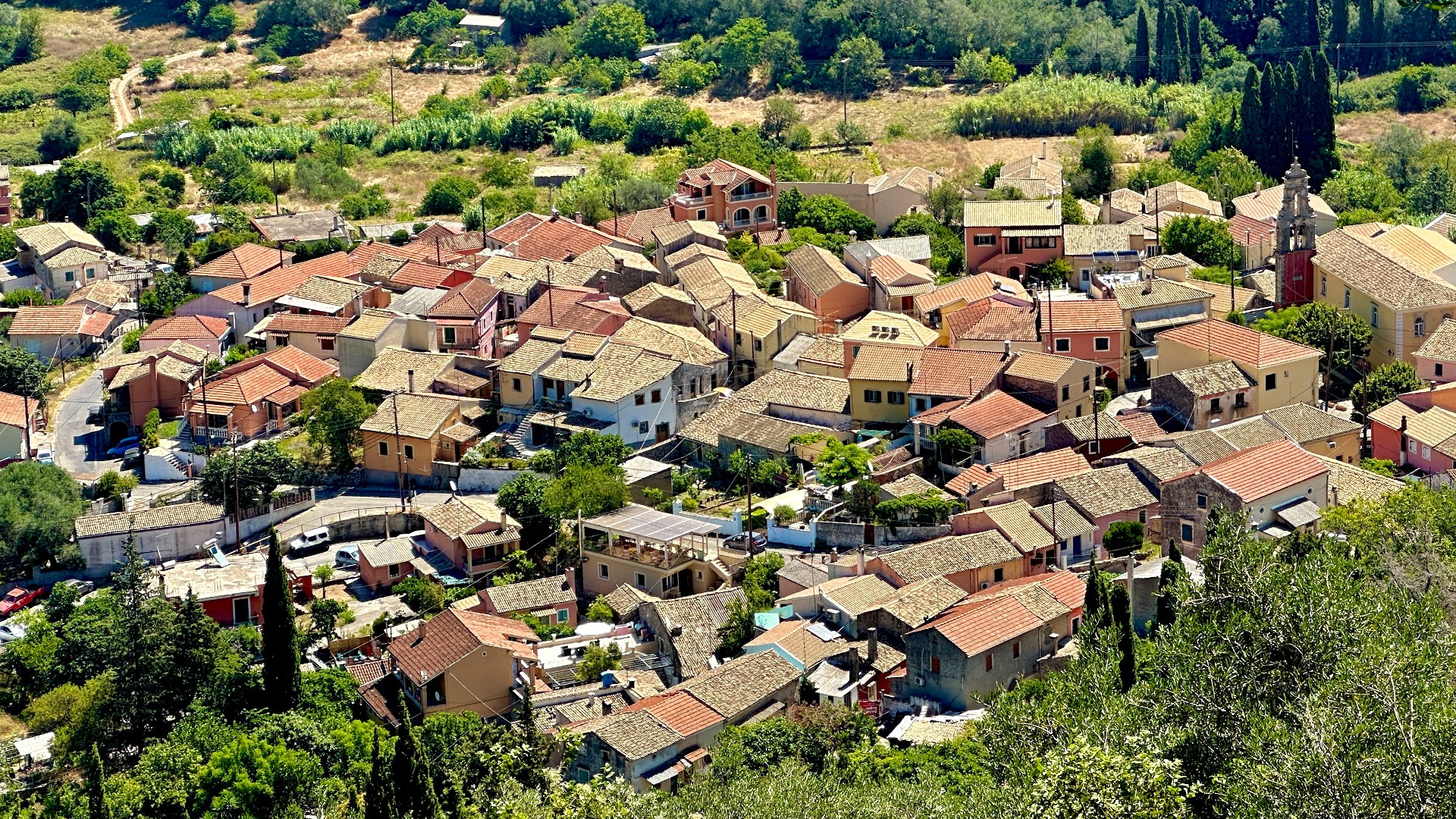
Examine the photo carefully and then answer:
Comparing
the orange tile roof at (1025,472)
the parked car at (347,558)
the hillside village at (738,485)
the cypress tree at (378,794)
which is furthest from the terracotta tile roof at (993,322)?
the cypress tree at (378,794)

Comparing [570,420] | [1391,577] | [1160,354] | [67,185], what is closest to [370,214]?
[67,185]

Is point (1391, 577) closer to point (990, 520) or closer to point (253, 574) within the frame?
point (990, 520)

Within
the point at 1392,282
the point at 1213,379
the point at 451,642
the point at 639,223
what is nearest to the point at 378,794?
the point at 451,642

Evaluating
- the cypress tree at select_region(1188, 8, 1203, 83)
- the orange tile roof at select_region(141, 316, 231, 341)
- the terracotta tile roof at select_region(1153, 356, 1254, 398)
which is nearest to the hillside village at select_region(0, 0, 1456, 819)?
the terracotta tile roof at select_region(1153, 356, 1254, 398)

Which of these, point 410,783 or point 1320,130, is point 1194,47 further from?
point 410,783

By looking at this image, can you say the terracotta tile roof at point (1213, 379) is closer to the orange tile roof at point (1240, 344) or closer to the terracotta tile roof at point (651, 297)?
the orange tile roof at point (1240, 344)

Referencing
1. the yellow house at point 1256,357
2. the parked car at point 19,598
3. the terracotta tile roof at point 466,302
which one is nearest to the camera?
the parked car at point 19,598

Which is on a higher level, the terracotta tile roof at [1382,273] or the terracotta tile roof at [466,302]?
the terracotta tile roof at [1382,273]
